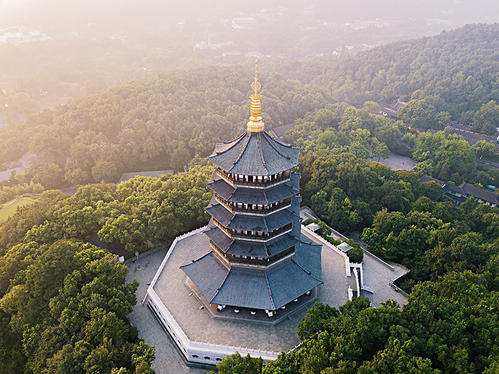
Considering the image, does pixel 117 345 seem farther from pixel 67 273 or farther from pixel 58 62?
Answer: pixel 58 62

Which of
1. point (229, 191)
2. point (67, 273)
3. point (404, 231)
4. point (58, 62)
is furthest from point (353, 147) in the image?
point (58, 62)

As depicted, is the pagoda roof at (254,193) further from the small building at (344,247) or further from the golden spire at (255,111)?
the small building at (344,247)

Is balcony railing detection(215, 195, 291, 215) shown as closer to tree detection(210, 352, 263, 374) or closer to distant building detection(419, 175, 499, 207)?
tree detection(210, 352, 263, 374)

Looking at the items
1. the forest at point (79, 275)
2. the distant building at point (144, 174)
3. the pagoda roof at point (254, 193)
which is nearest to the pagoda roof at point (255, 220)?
the pagoda roof at point (254, 193)

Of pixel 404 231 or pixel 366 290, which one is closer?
pixel 366 290

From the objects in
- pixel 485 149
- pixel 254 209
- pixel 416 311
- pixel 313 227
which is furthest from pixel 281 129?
pixel 416 311

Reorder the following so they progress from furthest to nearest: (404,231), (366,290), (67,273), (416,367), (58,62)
Result: (58,62) < (404,231) < (366,290) < (67,273) < (416,367)

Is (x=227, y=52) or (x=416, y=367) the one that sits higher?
(x=227, y=52)
